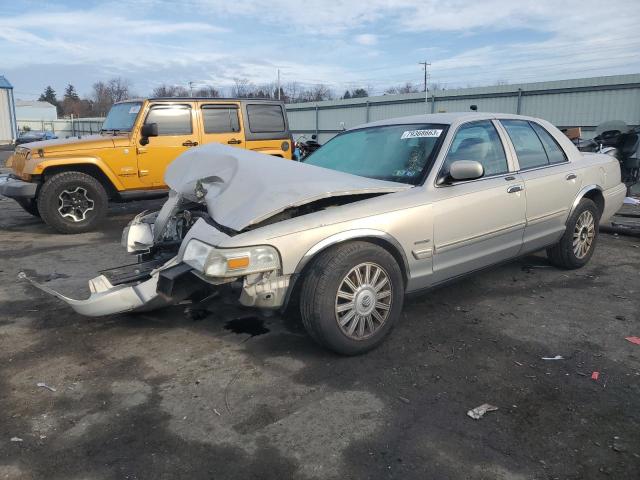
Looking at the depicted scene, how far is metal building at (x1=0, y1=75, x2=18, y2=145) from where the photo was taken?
129 ft

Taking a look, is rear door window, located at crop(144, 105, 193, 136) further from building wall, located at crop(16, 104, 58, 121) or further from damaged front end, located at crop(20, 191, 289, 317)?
building wall, located at crop(16, 104, 58, 121)

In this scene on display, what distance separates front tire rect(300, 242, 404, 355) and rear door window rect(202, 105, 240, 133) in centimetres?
596

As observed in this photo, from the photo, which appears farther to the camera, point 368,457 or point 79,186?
point 79,186

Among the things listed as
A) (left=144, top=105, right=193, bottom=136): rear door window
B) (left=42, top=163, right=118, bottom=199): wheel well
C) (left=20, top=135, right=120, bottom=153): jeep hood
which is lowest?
(left=42, top=163, right=118, bottom=199): wheel well

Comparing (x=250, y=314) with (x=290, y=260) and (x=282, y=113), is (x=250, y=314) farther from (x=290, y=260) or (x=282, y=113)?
(x=282, y=113)

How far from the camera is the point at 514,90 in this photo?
1567cm

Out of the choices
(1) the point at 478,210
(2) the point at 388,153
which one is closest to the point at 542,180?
(1) the point at 478,210

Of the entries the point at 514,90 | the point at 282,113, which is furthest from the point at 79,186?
the point at 514,90

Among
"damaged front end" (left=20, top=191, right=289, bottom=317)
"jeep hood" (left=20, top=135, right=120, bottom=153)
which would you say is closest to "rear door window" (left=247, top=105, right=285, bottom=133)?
"jeep hood" (left=20, top=135, right=120, bottom=153)

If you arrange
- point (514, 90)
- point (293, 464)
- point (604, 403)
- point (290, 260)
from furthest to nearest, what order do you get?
point (514, 90), point (290, 260), point (604, 403), point (293, 464)

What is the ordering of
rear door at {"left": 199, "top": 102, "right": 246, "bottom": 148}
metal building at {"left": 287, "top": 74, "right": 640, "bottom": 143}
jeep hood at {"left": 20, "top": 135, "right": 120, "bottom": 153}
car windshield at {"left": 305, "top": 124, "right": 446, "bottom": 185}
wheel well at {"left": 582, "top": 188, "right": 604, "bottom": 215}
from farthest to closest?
1. metal building at {"left": 287, "top": 74, "right": 640, "bottom": 143}
2. rear door at {"left": 199, "top": 102, "right": 246, "bottom": 148}
3. jeep hood at {"left": 20, "top": 135, "right": 120, "bottom": 153}
4. wheel well at {"left": 582, "top": 188, "right": 604, "bottom": 215}
5. car windshield at {"left": 305, "top": 124, "right": 446, "bottom": 185}

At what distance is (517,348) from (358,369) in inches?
47.2

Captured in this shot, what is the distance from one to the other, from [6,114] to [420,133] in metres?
44.6

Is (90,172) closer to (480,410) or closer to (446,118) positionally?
(446,118)
